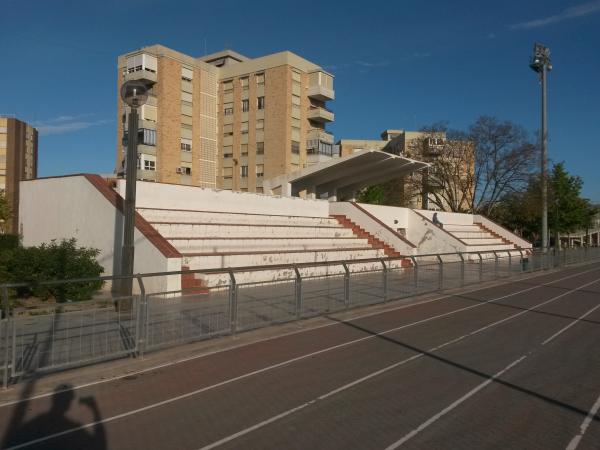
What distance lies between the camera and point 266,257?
20281mm

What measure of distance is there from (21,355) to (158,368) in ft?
6.42

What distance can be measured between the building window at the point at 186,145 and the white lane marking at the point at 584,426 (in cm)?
5487

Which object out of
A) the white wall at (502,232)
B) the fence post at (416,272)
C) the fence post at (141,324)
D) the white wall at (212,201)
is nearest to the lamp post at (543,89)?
the white wall at (502,232)

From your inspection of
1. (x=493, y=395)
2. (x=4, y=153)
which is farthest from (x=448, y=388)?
(x=4, y=153)

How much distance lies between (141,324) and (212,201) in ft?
48.3

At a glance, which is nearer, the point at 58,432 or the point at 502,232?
the point at 58,432

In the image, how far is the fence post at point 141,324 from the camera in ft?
28.4

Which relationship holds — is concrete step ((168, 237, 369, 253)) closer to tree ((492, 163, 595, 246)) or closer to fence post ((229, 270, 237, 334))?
fence post ((229, 270, 237, 334))

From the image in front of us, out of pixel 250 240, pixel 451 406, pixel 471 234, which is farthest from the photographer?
pixel 471 234

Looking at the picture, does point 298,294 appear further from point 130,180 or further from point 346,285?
point 130,180


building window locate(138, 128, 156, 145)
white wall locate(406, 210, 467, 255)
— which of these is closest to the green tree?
white wall locate(406, 210, 467, 255)

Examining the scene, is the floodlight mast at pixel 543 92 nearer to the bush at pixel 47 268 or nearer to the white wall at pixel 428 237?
the white wall at pixel 428 237

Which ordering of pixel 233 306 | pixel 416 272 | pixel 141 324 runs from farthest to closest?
1. pixel 416 272
2. pixel 233 306
3. pixel 141 324

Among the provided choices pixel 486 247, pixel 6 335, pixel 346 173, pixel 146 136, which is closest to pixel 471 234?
pixel 486 247
